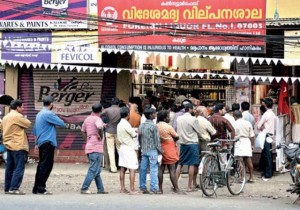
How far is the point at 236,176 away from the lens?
14.1 metres

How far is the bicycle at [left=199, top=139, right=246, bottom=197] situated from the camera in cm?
1309

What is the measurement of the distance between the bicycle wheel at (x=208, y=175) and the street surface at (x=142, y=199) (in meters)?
0.18

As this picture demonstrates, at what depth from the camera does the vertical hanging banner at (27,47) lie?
17.9 metres

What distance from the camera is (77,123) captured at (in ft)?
62.7

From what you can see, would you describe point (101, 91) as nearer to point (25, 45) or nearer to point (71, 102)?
point (71, 102)

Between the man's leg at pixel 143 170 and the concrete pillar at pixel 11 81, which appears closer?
the man's leg at pixel 143 170

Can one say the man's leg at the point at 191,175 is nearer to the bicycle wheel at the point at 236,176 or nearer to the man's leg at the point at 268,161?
the bicycle wheel at the point at 236,176

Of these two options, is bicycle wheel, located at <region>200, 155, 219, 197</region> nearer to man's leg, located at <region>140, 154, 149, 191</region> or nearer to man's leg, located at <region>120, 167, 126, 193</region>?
man's leg, located at <region>140, 154, 149, 191</region>

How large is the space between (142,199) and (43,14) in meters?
7.29

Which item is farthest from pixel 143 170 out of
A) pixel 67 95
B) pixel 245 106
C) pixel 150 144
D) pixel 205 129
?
pixel 67 95

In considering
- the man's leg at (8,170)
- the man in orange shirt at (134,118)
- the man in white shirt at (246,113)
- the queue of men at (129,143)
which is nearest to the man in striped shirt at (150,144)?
the queue of men at (129,143)

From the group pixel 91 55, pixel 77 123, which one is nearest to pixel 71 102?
pixel 77 123

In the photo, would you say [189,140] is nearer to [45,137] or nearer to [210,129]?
[210,129]

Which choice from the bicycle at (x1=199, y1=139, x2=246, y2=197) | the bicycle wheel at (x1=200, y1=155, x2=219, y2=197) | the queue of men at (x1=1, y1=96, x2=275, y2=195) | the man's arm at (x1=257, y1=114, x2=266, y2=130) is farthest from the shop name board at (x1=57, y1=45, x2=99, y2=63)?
the bicycle wheel at (x1=200, y1=155, x2=219, y2=197)
